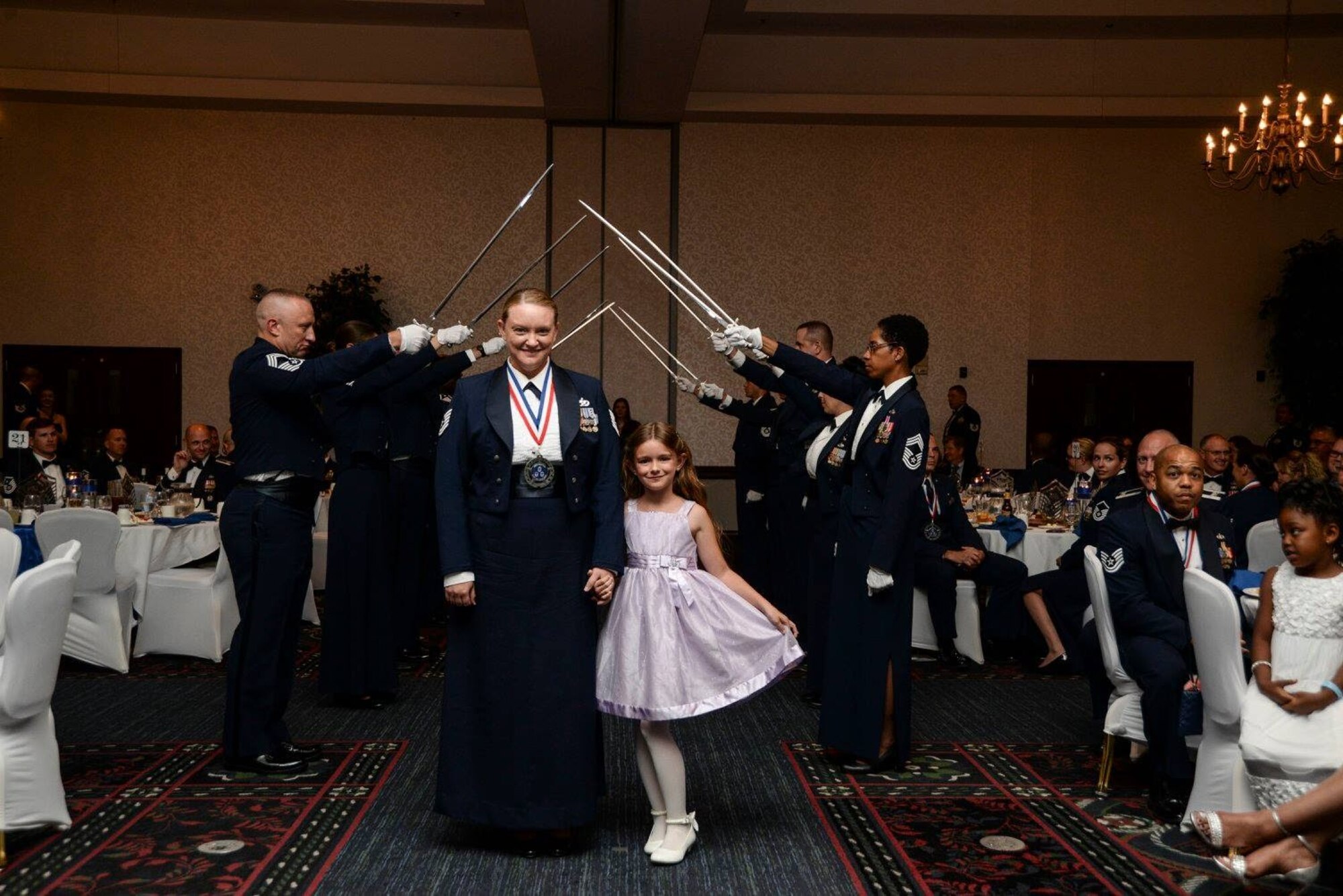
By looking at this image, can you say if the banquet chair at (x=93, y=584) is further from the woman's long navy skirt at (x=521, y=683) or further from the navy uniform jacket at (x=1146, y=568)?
the navy uniform jacket at (x=1146, y=568)

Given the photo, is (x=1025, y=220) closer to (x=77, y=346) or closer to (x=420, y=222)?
(x=420, y=222)

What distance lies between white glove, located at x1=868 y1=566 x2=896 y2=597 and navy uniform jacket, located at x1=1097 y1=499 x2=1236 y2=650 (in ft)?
2.34

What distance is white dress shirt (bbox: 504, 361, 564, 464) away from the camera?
3436 mm

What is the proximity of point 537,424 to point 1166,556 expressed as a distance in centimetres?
214

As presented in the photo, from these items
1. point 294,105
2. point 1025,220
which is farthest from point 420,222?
point 1025,220

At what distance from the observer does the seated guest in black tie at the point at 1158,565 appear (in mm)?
3986

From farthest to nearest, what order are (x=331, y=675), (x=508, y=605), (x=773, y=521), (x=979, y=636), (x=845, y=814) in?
1. (x=773, y=521)
2. (x=979, y=636)
3. (x=331, y=675)
4. (x=845, y=814)
5. (x=508, y=605)

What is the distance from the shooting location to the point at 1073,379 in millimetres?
13672

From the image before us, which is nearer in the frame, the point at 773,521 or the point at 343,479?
the point at 343,479

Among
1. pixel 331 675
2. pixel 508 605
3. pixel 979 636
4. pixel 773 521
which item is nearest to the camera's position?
pixel 508 605

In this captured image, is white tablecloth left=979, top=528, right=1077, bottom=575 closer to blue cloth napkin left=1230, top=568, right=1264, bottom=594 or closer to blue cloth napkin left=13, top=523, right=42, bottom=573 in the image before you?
blue cloth napkin left=1230, top=568, right=1264, bottom=594

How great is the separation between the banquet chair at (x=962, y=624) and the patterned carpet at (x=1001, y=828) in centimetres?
170

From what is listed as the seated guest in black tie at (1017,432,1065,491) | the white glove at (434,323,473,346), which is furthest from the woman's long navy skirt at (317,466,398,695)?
the seated guest in black tie at (1017,432,1065,491)

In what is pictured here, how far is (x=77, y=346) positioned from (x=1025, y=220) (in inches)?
404
